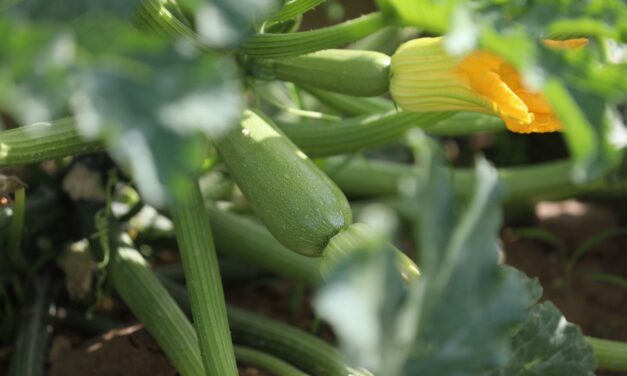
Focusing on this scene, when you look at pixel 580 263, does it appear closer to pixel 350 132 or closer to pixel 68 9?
pixel 350 132

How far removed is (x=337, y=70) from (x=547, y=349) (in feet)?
1.90

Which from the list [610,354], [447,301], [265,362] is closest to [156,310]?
[265,362]

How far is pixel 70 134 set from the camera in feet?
5.44

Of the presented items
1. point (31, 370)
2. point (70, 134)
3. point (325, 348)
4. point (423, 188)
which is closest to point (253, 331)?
point (325, 348)

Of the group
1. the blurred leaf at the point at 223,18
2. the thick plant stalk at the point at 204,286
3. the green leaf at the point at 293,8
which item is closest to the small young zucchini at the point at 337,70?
the green leaf at the point at 293,8

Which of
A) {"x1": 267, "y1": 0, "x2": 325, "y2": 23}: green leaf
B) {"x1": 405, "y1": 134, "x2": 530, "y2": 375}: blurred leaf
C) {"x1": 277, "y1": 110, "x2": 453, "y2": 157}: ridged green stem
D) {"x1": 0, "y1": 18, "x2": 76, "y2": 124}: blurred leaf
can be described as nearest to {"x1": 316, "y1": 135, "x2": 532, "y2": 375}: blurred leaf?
{"x1": 405, "y1": 134, "x2": 530, "y2": 375}: blurred leaf

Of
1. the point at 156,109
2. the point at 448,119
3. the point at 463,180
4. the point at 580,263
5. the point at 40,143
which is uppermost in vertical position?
the point at 156,109

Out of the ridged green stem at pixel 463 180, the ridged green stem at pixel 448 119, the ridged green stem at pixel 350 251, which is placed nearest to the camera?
the ridged green stem at pixel 350 251

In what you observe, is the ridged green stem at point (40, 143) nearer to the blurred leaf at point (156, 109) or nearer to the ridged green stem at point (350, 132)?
the ridged green stem at point (350, 132)

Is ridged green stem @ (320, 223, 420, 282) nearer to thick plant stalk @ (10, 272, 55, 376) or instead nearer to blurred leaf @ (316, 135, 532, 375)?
blurred leaf @ (316, 135, 532, 375)

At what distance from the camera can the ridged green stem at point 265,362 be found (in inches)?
72.1

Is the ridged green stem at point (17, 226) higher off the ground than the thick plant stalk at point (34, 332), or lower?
higher

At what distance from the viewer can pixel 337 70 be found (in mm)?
1736

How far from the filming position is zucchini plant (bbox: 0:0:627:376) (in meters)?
0.97
